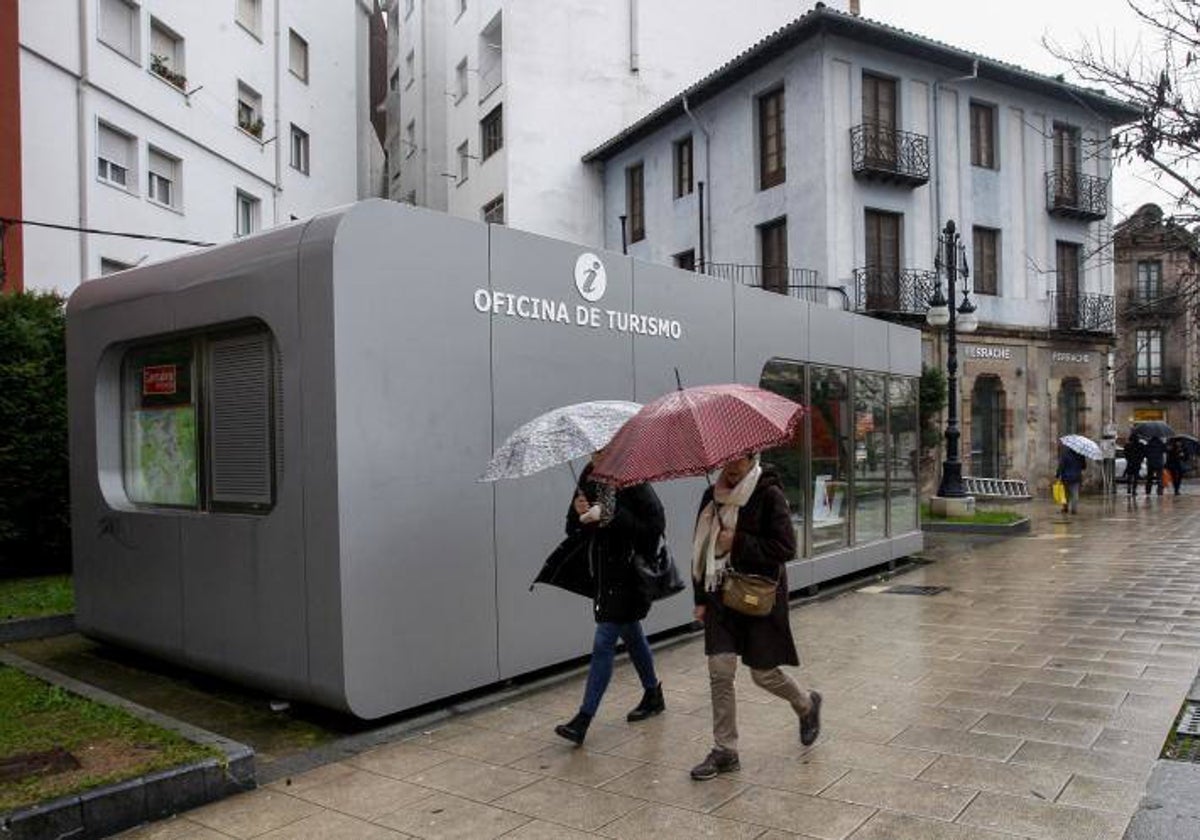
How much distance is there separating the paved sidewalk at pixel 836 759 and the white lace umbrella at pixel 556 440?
1536mm

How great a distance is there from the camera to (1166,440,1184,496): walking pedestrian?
82.7 feet

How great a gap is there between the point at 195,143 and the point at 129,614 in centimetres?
1734

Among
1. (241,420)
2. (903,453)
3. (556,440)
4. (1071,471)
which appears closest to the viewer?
(556,440)

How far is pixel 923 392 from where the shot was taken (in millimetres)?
20812

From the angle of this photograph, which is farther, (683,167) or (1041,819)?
(683,167)

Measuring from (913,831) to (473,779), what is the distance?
81.4 inches

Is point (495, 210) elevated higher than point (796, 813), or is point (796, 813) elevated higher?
point (495, 210)

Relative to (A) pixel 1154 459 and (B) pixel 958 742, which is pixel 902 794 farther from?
(A) pixel 1154 459

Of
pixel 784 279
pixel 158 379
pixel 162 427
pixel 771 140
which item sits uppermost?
pixel 771 140

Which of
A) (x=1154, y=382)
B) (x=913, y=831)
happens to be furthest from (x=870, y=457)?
(x=1154, y=382)

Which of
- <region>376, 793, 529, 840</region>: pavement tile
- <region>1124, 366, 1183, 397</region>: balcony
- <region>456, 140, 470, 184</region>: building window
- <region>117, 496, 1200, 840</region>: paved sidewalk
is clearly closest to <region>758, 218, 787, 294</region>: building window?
<region>456, 140, 470, 184</region>: building window

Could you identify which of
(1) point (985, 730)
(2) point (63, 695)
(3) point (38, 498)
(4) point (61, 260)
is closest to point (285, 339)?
(2) point (63, 695)

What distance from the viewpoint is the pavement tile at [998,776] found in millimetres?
4340

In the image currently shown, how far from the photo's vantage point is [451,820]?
13.7ft
